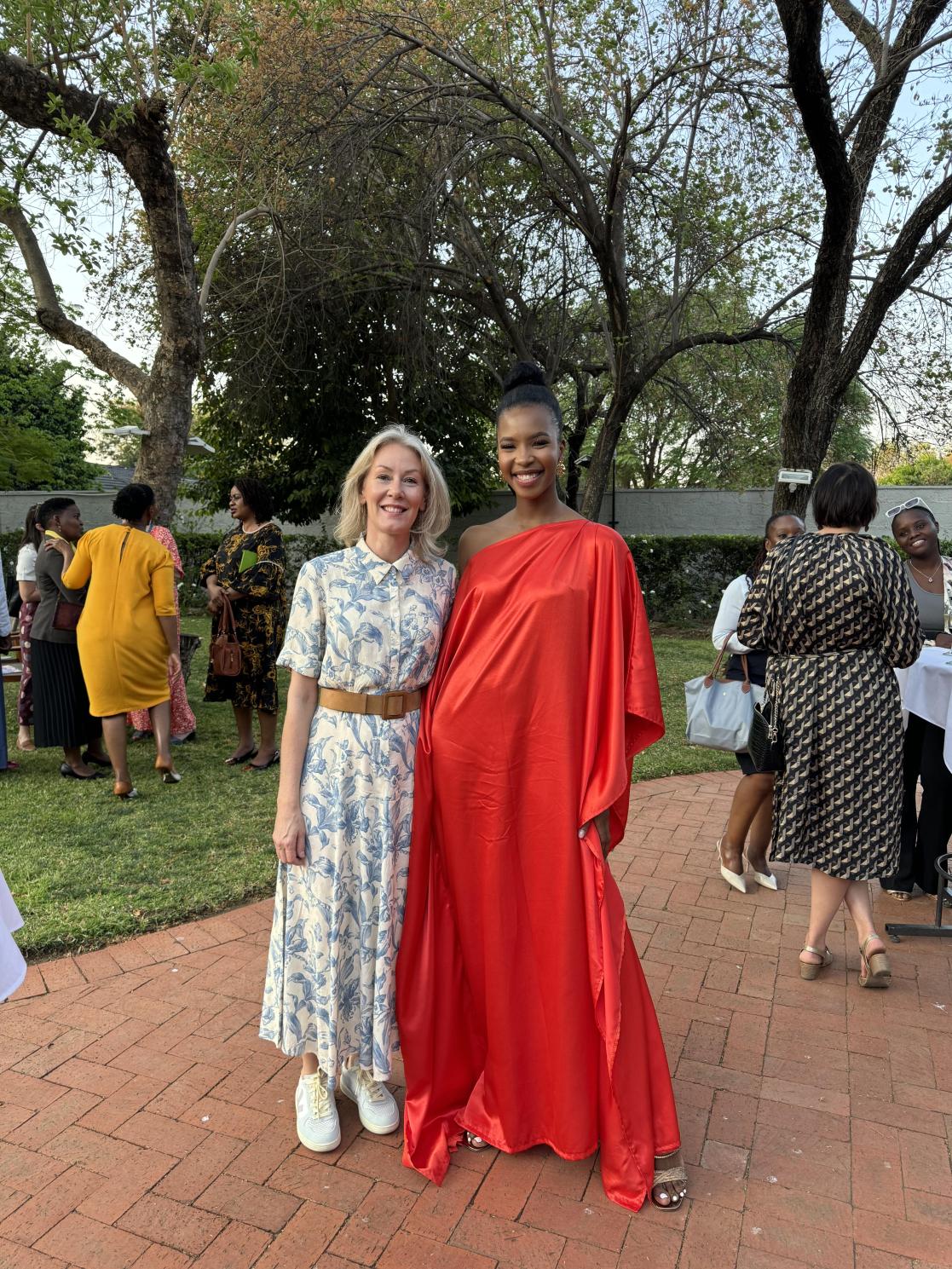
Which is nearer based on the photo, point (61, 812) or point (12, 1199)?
point (12, 1199)

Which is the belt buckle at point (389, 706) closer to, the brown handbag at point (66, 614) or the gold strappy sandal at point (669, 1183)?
the gold strappy sandal at point (669, 1183)

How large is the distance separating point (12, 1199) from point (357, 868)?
1176 mm

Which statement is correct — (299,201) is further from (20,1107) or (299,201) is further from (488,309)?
(20,1107)

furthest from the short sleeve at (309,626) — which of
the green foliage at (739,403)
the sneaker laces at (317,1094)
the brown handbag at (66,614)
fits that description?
the green foliage at (739,403)

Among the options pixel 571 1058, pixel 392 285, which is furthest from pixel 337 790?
pixel 392 285

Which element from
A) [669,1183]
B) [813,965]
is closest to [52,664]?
[813,965]

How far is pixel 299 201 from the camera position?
31.1 feet

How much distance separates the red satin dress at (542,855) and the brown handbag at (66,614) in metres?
4.32

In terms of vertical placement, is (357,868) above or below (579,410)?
below

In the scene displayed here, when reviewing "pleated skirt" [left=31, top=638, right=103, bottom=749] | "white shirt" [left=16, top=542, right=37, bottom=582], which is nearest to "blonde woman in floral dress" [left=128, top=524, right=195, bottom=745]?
"pleated skirt" [left=31, top=638, right=103, bottom=749]

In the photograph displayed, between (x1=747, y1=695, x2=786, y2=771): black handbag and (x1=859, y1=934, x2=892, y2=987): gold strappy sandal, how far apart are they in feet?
2.41

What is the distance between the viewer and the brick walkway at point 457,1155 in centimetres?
208

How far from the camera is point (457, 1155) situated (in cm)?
240

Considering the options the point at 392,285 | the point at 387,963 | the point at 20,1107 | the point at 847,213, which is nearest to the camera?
the point at 387,963
